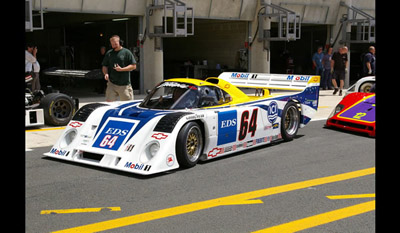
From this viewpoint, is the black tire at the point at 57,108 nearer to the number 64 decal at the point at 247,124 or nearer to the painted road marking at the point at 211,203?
the number 64 decal at the point at 247,124

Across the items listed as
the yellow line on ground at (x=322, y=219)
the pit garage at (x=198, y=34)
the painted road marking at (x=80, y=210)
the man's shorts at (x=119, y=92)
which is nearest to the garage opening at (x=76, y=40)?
the pit garage at (x=198, y=34)

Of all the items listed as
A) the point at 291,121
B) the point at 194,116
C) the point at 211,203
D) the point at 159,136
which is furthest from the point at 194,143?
the point at 291,121

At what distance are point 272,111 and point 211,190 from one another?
2.88 m

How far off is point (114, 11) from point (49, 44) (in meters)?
13.6

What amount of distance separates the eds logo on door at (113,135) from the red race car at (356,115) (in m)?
4.64

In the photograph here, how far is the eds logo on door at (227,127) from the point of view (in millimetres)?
6961

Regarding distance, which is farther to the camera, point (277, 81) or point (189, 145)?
point (277, 81)

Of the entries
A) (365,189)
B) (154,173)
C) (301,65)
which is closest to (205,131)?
(154,173)

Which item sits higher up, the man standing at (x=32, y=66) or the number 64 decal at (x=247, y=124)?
the man standing at (x=32, y=66)

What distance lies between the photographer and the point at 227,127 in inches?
279

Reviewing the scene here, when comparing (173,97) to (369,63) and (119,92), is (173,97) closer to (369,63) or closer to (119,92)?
(119,92)

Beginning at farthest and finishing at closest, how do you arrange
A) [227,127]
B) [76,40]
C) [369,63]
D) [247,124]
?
[76,40]
[369,63]
[247,124]
[227,127]

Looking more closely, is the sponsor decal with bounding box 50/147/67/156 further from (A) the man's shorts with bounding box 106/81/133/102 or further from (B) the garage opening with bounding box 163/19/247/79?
(B) the garage opening with bounding box 163/19/247/79

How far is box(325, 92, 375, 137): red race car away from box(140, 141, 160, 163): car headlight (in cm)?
450
